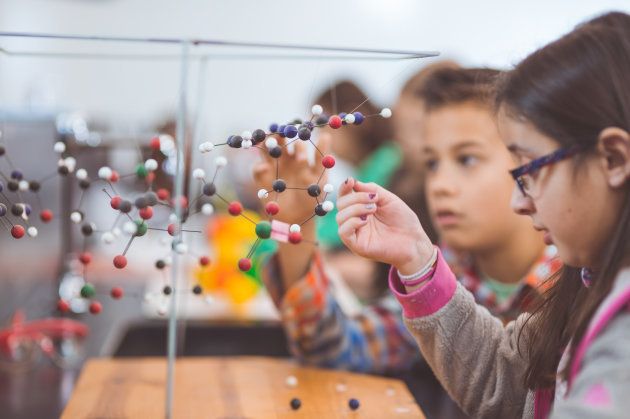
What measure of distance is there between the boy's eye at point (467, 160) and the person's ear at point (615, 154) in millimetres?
529

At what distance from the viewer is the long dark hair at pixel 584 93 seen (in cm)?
57

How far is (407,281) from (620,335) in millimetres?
242

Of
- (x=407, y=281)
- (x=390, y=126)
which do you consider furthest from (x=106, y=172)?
(x=390, y=126)

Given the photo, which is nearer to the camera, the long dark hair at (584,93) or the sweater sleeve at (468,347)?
the long dark hair at (584,93)

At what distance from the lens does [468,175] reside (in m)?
1.10

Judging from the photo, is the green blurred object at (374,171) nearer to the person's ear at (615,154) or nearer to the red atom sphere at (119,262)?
the red atom sphere at (119,262)

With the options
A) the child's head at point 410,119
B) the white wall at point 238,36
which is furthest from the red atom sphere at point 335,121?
the white wall at point 238,36

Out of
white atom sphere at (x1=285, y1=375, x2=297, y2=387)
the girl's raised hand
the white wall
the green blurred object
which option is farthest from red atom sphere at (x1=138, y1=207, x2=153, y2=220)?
the white wall

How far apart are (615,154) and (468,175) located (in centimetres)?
53

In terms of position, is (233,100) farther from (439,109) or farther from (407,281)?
(407,281)

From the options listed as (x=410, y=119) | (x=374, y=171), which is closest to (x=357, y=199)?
(x=410, y=119)

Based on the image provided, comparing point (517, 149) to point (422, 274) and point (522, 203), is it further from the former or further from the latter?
point (422, 274)

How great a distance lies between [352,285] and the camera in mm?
2117

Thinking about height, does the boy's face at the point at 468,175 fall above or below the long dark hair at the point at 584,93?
below
